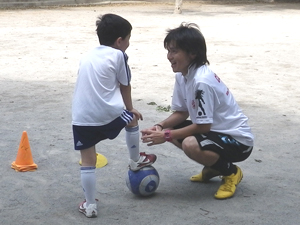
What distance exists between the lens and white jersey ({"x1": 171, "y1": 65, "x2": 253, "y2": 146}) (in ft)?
13.8

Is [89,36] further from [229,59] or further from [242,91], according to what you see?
[242,91]

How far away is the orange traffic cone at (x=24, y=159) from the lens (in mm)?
5047

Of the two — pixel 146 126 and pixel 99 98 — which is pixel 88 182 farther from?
pixel 146 126

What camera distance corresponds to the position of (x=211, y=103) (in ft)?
13.8

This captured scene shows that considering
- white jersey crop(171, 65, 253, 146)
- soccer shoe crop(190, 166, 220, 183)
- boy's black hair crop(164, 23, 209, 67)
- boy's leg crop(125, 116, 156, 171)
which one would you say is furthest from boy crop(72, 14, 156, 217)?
soccer shoe crop(190, 166, 220, 183)

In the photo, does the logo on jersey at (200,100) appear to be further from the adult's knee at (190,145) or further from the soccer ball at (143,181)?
the soccer ball at (143,181)

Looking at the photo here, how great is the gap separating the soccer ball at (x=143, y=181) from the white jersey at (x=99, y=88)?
0.56m

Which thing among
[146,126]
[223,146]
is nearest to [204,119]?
[223,146]

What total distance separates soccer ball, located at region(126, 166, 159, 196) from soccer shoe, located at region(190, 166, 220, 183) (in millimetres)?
431

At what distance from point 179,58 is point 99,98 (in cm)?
69

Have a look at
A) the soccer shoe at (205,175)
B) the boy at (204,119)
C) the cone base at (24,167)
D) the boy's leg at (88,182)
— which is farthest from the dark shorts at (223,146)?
the cone base at (24,167)

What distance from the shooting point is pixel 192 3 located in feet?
84.4

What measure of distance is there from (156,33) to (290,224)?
11.4 metres

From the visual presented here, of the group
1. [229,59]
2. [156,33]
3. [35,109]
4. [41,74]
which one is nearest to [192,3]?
[156,33]
